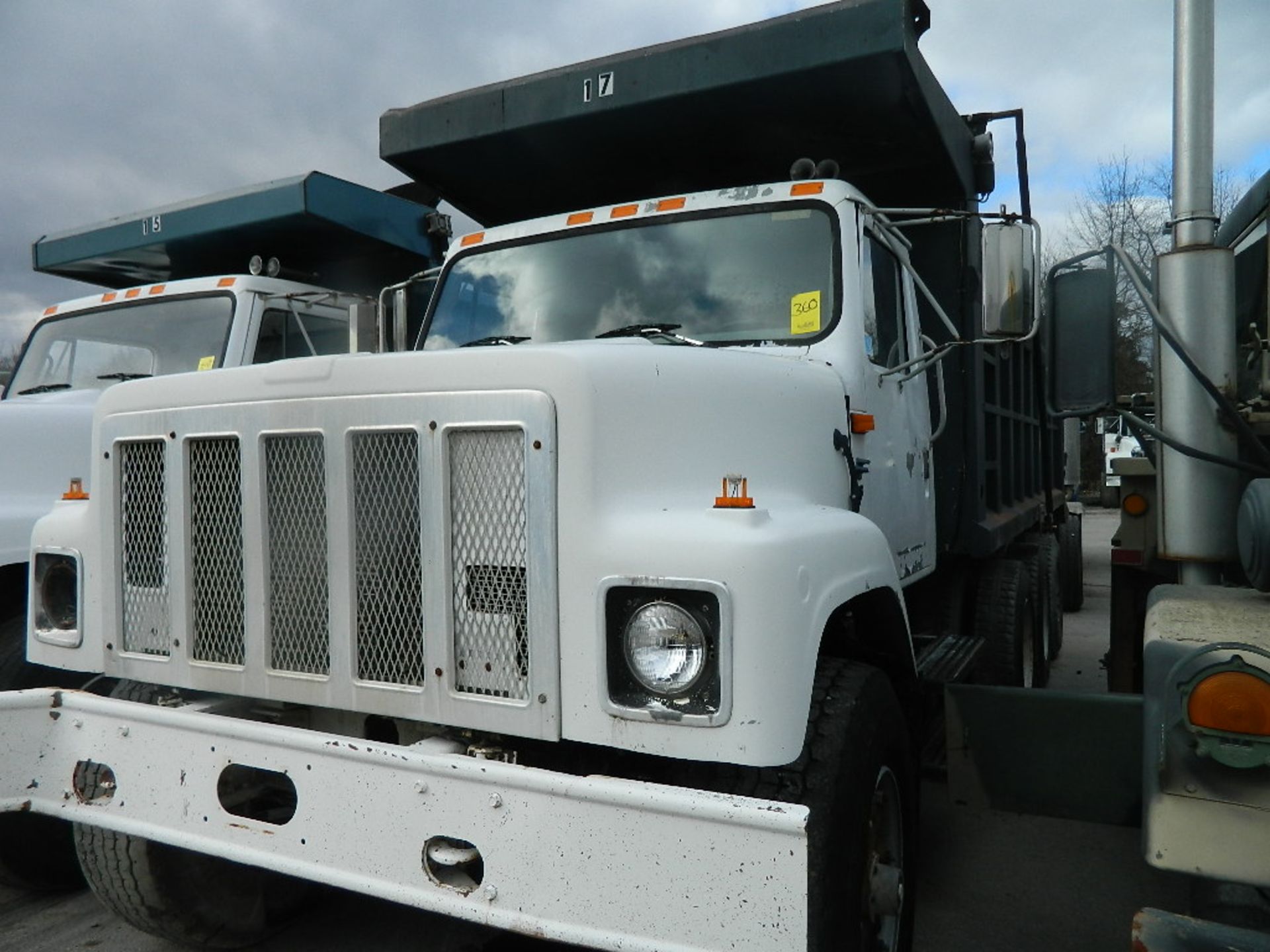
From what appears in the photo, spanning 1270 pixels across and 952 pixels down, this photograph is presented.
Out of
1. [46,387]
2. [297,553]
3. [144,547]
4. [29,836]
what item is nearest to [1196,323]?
[297,553]

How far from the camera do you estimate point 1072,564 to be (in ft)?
30.6

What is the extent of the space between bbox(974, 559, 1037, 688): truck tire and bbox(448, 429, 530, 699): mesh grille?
345 cm

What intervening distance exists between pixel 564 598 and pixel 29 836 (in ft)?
8.27

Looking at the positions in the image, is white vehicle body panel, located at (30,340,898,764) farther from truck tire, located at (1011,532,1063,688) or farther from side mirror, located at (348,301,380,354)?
truck tire, located at (1011,532,1063,688)

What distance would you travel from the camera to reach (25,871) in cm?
335

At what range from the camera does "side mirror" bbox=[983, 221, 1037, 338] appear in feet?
9.68

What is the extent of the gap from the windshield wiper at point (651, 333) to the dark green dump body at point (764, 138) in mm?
544

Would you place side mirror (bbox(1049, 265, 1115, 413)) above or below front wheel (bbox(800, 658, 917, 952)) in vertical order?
above

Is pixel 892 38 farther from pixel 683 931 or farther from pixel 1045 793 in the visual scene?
pixel 683 931

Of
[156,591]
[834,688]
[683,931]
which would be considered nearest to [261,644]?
[156,591]

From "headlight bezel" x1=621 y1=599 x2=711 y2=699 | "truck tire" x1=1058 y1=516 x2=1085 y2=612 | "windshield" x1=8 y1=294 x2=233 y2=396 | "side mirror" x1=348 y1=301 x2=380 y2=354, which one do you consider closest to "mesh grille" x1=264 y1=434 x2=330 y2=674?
"headlight bezel" x1=621 y1=599 x2=711 y2=699

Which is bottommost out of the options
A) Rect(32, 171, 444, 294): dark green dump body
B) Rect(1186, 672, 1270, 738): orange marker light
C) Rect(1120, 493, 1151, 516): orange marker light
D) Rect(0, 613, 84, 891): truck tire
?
Rect(0, 613, 84, 891): truck tire

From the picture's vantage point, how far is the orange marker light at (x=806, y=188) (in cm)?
330

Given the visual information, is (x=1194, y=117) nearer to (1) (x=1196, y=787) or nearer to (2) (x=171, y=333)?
(1) (x=1196, y=787)
